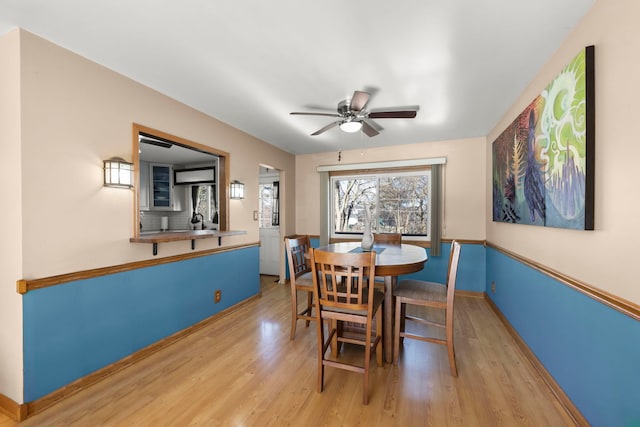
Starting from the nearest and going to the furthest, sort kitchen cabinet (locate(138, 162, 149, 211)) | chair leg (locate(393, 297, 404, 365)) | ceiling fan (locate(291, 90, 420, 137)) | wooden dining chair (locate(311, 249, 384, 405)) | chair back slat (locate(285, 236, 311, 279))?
wooden dining chair (locate(311, 249, 384, 405)), chair leg (locate(393, 297, 404, 365)), ceiling fan (locate(291, 90, 420, 137)), chair back slat (locate(285, 236, 311, 279)), kitchen cabinet (locate(138, 162, 149, 211))

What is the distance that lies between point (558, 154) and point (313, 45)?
5.74 ft

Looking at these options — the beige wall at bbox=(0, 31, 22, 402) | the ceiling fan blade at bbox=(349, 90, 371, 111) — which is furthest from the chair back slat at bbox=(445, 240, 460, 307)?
the beige wall at bbox=(0, 31, 22, 402)

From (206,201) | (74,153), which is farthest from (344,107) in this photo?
(206,201)

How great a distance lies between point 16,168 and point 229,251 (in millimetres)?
1980

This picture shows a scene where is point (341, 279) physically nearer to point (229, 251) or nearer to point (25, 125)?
point (229, 251)

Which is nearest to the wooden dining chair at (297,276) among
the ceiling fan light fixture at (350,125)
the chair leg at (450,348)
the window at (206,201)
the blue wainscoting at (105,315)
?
the blue wainscoting at (105,315)

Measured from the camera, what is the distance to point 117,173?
2010 millimetres

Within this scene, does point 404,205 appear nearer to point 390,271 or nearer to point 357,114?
point 357,114

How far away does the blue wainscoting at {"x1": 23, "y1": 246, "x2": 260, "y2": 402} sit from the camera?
1.67m

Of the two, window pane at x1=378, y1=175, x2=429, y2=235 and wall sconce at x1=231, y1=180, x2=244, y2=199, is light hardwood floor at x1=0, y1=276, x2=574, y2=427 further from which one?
window pane at x1=378, y1=175, x2=429, y2=235

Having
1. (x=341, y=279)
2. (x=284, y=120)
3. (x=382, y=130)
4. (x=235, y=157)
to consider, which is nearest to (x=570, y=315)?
(x=341, y=279)

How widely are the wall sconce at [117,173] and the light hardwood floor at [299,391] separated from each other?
1476 mm

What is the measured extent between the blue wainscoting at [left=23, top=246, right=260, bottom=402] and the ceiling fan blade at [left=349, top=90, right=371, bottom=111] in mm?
2222

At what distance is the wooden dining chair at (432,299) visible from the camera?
1991 millimetres
